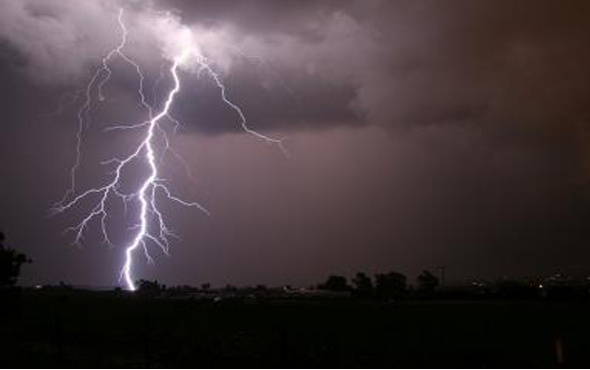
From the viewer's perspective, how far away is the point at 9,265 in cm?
3456

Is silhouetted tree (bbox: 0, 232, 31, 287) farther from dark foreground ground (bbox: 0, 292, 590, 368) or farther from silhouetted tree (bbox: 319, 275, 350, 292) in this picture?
silhouetted tree (bbox: 319, 275, 350, 292)

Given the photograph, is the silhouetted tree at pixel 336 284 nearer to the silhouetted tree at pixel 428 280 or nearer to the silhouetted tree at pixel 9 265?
the silhouetted tree at pixel 428 280

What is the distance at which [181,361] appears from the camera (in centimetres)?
1820

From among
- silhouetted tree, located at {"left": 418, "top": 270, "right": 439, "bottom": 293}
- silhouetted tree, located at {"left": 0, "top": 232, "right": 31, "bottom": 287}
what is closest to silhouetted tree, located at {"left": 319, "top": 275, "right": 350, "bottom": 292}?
silhouetted tree, located at {"left": 418, "top": 270, "right": 439, "bottom": 293}

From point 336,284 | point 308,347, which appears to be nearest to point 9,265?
point 308,347

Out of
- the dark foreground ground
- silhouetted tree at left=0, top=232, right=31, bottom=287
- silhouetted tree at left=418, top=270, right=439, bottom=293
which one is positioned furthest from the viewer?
silhouetted tree at left=418, top=270, right=439, bottom=293

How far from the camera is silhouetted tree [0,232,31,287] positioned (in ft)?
112

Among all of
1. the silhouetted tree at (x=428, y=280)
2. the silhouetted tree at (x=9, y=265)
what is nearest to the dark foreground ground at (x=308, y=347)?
the silhouetted tree at (x=9, y=265)

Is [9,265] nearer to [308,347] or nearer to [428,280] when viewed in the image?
[308,347]

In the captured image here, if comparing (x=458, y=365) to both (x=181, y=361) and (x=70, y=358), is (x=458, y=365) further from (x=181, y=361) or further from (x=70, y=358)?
(x=70, y=358)

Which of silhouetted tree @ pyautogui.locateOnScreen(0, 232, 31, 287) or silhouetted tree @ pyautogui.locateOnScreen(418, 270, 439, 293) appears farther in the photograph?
silhouetted tree @ pyautogui.locateOnScreen(418, 270, 439, 293)

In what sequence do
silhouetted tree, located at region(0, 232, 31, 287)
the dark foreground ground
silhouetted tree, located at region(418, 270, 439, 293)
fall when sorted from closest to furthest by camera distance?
the dark foreground ground → silhouetted tree, located at region(0, 232, 31, 287) → silhouetted tree, located at region(418, 270, 439, 293)

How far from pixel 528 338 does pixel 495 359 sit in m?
8.47

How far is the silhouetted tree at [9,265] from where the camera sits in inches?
1348
